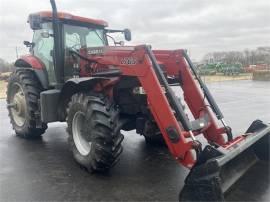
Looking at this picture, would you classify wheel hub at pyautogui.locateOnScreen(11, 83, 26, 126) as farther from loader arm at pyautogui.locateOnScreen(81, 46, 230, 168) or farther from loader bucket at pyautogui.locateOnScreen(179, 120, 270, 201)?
loader bucket at pyautogui.locateOnScreen(179, 120, 270, 201)

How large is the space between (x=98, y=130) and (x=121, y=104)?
1.06 meters

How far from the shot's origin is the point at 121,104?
560 cm

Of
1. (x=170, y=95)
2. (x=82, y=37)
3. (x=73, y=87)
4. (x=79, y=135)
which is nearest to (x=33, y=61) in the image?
(x=82, y=37)

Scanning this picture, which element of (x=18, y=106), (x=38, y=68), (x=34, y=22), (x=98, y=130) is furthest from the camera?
(x=18, y=106)

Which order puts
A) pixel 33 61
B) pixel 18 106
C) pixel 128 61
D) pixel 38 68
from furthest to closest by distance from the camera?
pixel 18 106
pixel 33 61
pixel 38 68
pixel 128 61

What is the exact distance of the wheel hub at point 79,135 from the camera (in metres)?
5.28

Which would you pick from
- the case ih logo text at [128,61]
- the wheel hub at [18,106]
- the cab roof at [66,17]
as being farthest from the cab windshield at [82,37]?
the wheel hub at [18,106]

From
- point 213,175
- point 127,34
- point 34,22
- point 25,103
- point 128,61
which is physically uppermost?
point 34,22

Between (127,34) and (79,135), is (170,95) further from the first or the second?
(127,34)

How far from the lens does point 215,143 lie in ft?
15.6

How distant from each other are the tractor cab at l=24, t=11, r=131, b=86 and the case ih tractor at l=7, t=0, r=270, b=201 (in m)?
0.02

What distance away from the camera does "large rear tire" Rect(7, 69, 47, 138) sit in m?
6.70

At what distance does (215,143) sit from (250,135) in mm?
495

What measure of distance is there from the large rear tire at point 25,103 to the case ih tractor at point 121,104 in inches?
0.8
